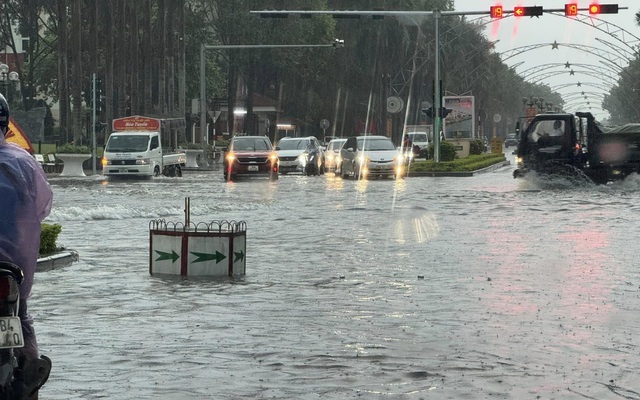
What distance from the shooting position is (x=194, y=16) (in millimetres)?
93188

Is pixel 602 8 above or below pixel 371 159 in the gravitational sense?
above

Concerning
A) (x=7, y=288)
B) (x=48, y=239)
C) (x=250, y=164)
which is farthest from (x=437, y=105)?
(x=7, y=288)

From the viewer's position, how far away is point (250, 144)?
176ft

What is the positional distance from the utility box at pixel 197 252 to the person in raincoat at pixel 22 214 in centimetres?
930

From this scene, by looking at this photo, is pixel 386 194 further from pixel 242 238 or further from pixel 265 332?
pixel 265 332

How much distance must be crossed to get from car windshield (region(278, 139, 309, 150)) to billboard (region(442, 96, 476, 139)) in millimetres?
16223

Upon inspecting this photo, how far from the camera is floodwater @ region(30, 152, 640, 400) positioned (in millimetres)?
9156

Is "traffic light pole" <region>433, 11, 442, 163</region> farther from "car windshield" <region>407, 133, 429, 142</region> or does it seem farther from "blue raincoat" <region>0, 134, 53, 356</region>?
"blue raincoat" <region>0, 134, 53, 356</region>

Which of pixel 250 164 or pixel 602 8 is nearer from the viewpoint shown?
pixel 602 8

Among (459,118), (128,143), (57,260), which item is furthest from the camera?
(459,118)

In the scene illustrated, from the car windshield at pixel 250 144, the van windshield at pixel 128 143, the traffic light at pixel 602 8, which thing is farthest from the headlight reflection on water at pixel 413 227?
the van windshield at pixel 128 143

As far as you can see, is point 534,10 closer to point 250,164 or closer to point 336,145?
point 250,164

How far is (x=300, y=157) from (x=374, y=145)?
5999 mm

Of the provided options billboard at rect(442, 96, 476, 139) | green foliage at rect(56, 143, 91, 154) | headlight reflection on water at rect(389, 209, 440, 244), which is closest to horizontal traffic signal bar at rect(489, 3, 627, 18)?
green foliage at rect(56, 143, 91, 154)
